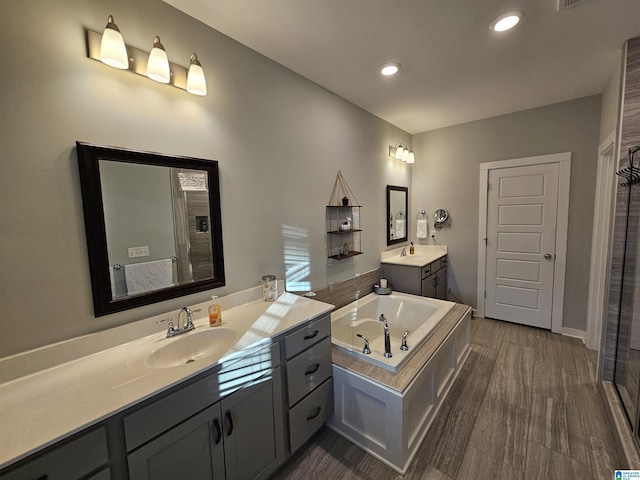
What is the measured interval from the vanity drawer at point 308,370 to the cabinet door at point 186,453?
0.45 m

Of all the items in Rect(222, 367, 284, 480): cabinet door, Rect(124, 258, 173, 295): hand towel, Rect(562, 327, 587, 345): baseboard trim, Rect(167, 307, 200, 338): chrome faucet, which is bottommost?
Rect(562, 327, 587, 345): baseboard trim

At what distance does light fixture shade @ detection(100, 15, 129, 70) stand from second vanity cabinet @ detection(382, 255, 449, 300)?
296cm

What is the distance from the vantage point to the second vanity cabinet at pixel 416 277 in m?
3.16

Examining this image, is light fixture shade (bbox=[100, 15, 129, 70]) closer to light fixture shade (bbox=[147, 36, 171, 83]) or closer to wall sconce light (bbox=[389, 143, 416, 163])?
light fixture shade (bbox=[147, 36, 171, 83])

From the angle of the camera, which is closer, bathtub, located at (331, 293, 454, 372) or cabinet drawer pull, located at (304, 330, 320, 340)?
cabinet drawer pull, located at (304, 330, 320, 340)

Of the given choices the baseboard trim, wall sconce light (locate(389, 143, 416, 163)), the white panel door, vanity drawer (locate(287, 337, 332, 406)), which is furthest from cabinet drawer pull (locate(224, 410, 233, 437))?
the baseboard trim

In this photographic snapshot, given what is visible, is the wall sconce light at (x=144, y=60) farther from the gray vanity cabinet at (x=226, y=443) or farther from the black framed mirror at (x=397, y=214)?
the black framed mirror at (x=397, y=214)

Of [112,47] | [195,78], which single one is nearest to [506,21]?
[195,78]

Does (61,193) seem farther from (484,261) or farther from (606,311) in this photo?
(484,261)

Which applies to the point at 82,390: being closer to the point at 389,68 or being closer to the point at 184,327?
the point at 184,327

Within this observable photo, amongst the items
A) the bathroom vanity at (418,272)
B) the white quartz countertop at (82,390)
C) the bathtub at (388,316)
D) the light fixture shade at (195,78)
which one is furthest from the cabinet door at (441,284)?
the light fixture shade at (195,78)

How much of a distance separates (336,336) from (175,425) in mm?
1619

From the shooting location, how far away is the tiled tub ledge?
161 centimetres

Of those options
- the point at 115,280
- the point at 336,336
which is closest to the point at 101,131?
the point at 115,280
